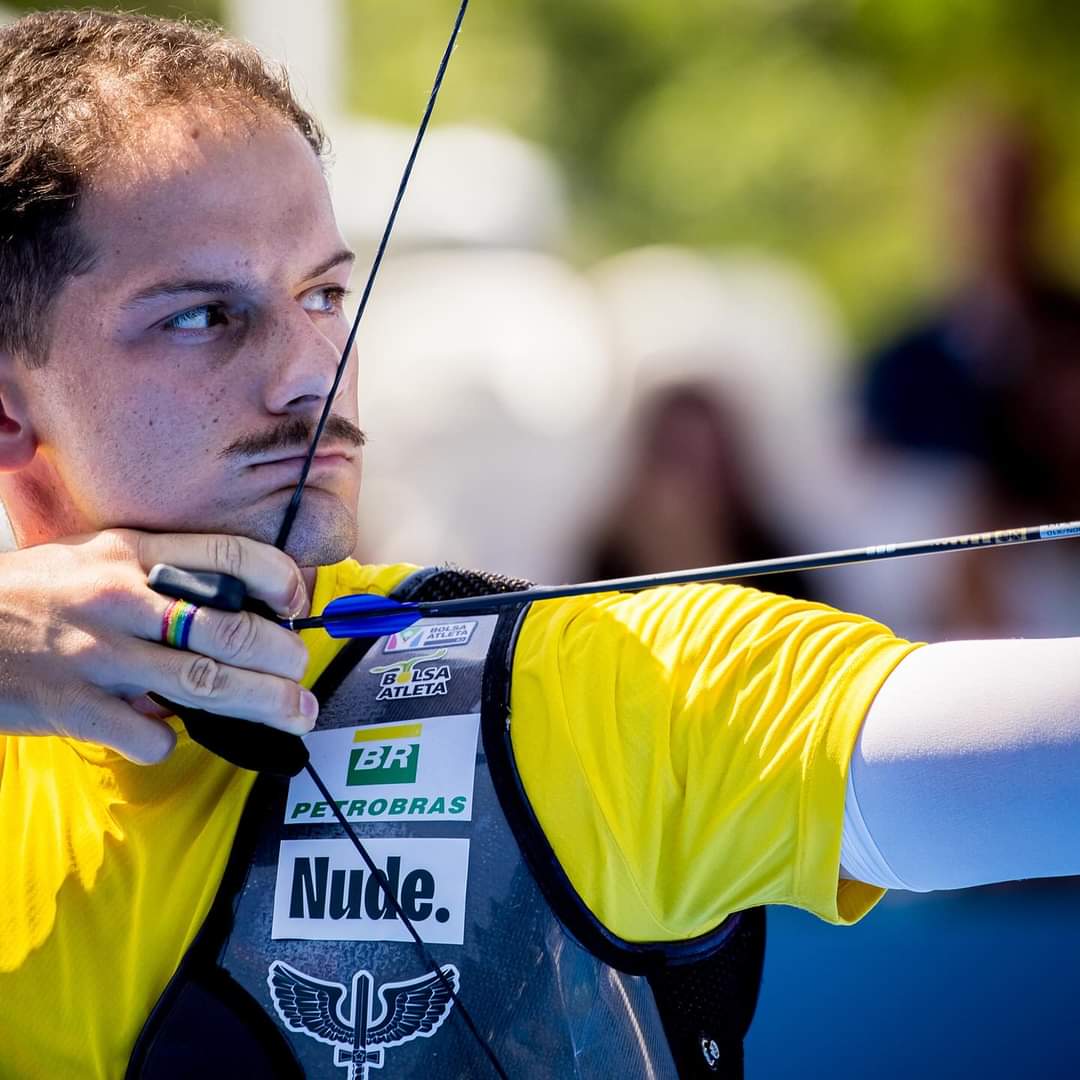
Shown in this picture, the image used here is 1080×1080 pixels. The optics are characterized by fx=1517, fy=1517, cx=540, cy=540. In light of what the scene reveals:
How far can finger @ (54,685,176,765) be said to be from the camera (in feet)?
4.64

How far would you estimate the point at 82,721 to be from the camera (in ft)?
4.67

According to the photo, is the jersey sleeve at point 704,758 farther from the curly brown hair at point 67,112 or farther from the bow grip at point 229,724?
the curly brown hair at point 67,112

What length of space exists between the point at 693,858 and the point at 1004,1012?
1052 millimetres

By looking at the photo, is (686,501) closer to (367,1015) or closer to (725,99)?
(367,1015)

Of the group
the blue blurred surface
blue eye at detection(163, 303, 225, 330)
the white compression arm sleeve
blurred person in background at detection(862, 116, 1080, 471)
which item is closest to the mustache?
blue eye at detection(163, 303, 225, 330)

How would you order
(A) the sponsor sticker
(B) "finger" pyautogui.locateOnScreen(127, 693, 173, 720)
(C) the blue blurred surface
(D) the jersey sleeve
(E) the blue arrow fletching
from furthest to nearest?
(C) the blue blurred surface < (B) "finger" pyautogui.locateOnScreen(127, 693, 173, 720) < (A) the sponsor sticker < (E) the blue arrow fletching < (D) the jersey sleeve

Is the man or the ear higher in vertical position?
the ear

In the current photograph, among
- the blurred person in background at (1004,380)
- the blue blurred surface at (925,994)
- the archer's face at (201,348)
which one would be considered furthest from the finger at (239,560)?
the blurred person in background at (1004,380)

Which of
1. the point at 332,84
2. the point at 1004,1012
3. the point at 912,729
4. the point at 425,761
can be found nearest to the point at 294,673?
the point at 425,761

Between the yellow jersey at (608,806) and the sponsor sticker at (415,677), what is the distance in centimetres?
8

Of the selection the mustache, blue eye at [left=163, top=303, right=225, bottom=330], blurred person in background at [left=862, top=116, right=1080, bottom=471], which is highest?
blurred person in background at [left=862, top=116, right=1080, bottom=471]

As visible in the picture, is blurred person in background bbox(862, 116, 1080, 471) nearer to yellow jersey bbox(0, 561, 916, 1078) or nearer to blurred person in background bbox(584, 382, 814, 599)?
blurred person in background bbox(584, 382, 814, 599)

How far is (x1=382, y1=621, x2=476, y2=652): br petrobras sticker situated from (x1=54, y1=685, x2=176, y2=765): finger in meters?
0.26

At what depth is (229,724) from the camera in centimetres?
140
